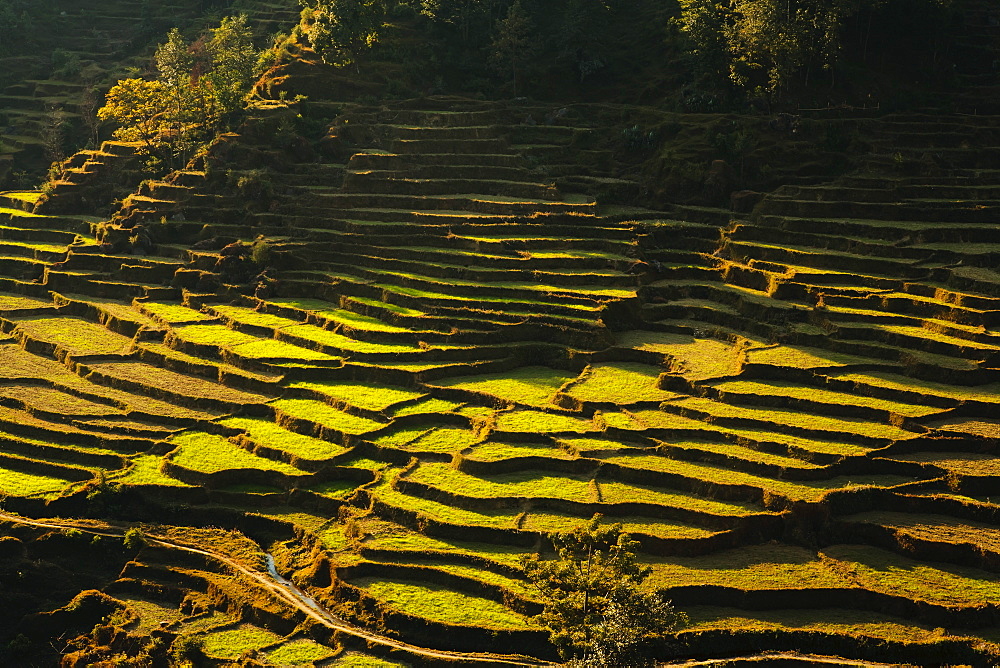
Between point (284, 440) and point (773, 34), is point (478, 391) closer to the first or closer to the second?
point (284, 440)

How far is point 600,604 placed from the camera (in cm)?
2220

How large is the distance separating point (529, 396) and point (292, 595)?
33.4 ft

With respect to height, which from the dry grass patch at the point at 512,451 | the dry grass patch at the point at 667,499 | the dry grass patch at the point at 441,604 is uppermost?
the dry grass patch at the point at 512,451

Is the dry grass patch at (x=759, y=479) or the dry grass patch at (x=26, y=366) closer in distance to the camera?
the dry grass patch at (x=759, y=479)

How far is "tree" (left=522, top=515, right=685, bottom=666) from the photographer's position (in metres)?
21.2

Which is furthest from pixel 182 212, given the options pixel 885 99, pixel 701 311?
pixel 885 99

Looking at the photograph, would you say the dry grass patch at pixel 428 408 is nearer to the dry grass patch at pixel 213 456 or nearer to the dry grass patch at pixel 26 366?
the dry grass patch at pixel 213 456

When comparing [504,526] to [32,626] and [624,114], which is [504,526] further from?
[624,114]

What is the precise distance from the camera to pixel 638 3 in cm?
5819

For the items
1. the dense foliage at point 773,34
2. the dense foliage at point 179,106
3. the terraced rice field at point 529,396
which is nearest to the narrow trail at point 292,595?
the terraced rice field at point 529,396

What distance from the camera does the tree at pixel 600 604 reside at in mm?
21203

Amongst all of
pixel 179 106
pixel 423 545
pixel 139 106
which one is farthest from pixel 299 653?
pixel 139 106

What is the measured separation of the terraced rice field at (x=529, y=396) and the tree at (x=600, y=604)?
1288 mm

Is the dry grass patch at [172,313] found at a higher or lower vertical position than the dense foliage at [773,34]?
lower
